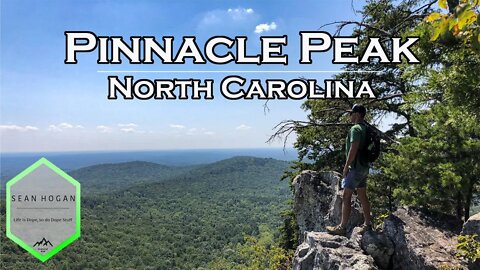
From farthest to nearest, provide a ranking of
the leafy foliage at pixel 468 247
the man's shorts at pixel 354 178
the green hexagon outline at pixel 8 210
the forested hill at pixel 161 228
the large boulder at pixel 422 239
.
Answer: the forested hill at pixel 161 228, the green hexagon outline at pixel 8 210, the man's shorts at pixel 354 178, the large boulder at pixel 422 239, the leafy foliage at pixel 468 247

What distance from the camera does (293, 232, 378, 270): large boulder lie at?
5535 millimetres

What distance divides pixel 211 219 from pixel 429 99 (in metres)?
124

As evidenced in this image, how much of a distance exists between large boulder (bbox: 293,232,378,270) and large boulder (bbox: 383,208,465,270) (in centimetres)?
62

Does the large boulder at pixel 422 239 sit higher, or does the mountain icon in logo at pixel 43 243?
the large boulder at pixel 422 239

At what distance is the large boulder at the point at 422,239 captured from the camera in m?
5.37

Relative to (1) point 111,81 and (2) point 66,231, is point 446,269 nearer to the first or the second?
(1) point 111,81

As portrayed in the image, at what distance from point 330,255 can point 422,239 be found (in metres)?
1.49

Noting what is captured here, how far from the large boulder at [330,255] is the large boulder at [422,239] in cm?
62

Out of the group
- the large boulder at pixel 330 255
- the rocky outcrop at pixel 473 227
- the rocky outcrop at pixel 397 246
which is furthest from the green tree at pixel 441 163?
the large boulder at pixel 330 255

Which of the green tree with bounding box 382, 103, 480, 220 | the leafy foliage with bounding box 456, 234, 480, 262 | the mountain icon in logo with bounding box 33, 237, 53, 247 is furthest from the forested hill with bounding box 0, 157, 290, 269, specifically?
the leafy foliage with bounding box 456, 234, 480, 262

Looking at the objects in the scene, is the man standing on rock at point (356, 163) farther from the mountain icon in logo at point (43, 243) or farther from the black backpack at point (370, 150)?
the mountain icon in logo at point (43, 243)

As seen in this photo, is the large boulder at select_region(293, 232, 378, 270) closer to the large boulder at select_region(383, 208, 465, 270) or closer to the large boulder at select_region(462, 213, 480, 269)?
the large boulder at select_region(383, 208, 465, 270)

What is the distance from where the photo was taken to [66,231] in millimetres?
9797

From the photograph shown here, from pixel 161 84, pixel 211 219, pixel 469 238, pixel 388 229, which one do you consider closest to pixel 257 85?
pixel 161 84
